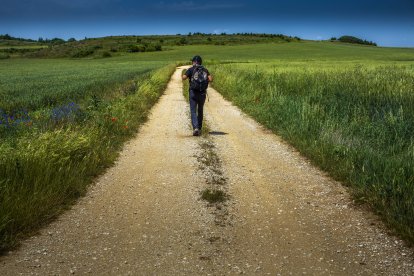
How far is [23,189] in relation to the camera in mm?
5855

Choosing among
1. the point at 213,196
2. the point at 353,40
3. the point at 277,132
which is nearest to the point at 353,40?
the point at 353,40

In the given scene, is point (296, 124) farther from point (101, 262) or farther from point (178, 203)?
point (101, 262)

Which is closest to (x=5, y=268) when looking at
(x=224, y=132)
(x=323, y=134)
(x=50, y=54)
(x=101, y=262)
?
(x=101, y=262)

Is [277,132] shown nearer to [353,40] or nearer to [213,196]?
[213,196]

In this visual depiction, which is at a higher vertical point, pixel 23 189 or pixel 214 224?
A: pixel 23 189

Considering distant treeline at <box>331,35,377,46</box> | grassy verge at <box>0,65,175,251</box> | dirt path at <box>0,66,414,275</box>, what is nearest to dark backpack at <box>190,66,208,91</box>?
grassy verge at <box>0,65,175,251</box>

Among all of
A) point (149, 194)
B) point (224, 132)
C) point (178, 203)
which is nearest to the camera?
point (178, 203)

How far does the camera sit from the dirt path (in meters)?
4.43

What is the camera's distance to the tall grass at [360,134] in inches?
232

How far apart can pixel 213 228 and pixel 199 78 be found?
7.02m

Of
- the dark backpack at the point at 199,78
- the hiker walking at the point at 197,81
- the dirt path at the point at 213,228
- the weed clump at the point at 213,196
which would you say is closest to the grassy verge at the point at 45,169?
the dirt path at the point at 213,228

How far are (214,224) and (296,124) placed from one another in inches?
270

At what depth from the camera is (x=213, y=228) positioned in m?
5.37

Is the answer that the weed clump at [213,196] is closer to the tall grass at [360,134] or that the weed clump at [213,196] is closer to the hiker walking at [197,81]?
the tall grass at [360,134]
